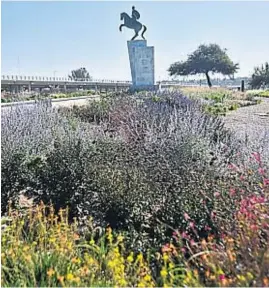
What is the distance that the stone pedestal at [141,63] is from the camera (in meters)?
22.7

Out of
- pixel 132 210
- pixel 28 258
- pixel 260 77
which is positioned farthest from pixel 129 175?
pixel 260 77

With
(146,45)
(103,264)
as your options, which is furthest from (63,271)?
(146,45)

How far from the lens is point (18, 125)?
5.17m

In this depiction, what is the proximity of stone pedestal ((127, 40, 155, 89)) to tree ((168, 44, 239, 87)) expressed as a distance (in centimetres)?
1874

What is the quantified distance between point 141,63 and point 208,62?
19.1 metres

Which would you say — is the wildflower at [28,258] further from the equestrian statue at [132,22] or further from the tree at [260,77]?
the tree at [260,77]

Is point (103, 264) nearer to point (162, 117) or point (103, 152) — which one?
point (103, 152)

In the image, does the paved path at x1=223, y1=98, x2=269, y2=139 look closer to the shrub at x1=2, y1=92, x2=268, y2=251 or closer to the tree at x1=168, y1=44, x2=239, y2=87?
the shrub at x1=2, y1=92, x2=268, y2=251

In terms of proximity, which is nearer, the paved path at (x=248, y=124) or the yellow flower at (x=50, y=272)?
the yellow flower at (x=50, y=272)

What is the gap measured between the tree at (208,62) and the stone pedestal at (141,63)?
18736 millimetres

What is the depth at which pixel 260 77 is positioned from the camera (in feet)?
127

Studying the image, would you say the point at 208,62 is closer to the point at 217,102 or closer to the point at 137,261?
the point at 217,102

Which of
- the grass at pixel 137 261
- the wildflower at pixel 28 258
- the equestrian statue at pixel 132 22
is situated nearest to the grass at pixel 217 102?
the equestrian statue at pixel 132 22

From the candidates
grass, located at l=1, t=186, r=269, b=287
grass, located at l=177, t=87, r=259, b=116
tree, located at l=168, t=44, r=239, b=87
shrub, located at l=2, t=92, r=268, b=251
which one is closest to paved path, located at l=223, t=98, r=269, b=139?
grass, located at l=177, t=87, r=259, b=116
